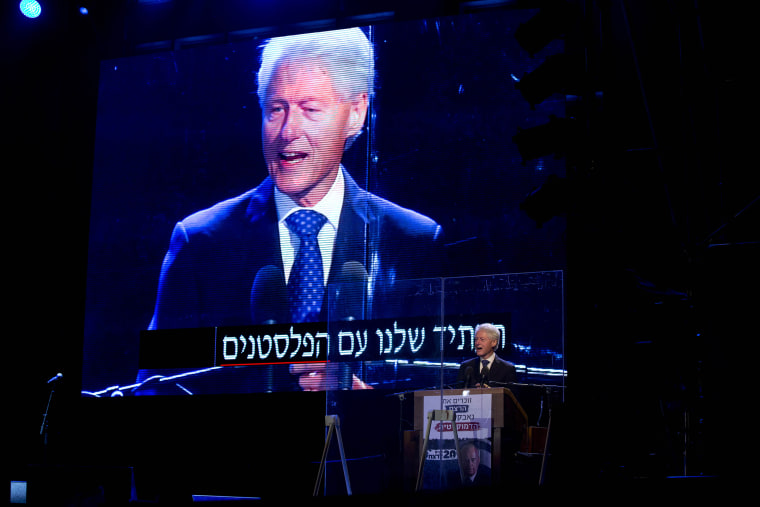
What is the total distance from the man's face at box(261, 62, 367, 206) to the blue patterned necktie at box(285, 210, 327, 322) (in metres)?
0.18

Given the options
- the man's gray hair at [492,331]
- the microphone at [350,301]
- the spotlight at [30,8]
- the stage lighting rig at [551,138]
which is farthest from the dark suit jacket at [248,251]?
the stage lighting rig at [551,138]

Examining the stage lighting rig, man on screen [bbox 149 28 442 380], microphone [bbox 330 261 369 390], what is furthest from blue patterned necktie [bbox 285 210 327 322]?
the stage lighting rig

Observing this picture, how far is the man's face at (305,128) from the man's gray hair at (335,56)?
2.5 inches

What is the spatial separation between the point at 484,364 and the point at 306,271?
3.08 meters

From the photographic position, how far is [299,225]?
794 cm

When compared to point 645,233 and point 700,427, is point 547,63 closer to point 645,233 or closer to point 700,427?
point 700,427

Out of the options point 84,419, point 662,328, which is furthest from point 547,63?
point 84,419

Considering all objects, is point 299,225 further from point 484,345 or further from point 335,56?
point 484,345

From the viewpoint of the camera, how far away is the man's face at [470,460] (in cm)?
488

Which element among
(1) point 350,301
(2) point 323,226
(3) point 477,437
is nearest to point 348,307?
(1) point 350,301

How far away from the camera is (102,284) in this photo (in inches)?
331

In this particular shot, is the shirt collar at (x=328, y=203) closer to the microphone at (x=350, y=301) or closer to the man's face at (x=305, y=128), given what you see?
the man's face at (x=305, y=128)

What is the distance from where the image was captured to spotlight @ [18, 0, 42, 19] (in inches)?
296

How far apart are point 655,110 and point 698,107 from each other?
0.43 m
